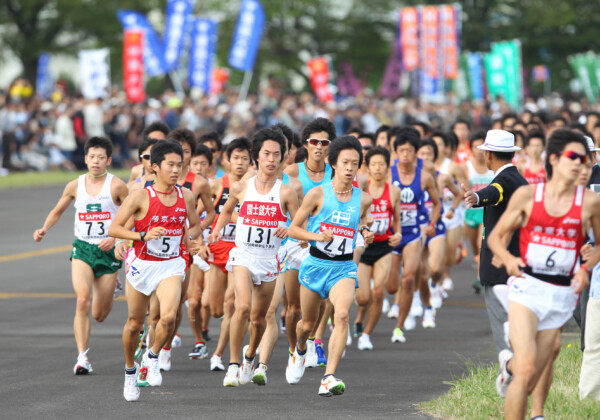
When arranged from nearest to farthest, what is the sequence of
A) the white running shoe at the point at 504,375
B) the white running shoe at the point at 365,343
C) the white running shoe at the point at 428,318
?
the white running shoe at the point at 504,375 → the white running shoe at the point at 365,343 → the white running shoe at the point at 428,318

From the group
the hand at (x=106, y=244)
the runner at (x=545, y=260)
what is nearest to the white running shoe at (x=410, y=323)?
the hand at (x=106, y=244)

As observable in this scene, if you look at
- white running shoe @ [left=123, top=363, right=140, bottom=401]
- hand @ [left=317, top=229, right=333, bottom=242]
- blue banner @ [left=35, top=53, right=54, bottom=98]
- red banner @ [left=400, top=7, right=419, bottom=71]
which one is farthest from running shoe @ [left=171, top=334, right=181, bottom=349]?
blue banner @ [left=35, top=53, right=54, bottom=98]

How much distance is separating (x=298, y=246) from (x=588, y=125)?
22.8ft

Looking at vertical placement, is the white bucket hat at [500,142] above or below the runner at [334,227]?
above

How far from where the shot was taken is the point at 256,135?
33.7ft

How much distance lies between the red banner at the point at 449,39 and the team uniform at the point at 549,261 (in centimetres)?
4560

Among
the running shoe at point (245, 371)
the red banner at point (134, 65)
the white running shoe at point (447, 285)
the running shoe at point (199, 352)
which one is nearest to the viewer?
the running shoe at point (245, 371)

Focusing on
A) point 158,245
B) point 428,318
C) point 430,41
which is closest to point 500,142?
point 158,245

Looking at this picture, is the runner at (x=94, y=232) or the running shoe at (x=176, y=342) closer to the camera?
the runner at (x=94, y=232)

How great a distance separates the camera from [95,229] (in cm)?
1098

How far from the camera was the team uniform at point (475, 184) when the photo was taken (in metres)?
16.3

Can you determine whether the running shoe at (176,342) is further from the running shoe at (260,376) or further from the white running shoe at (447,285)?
the white running shoe at (447,285)

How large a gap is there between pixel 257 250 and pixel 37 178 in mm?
25553

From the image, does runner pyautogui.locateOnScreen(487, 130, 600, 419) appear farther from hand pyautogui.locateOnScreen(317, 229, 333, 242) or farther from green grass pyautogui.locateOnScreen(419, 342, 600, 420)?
hand pyautogui.locateOnScreen(317, 229, 333, 242)
